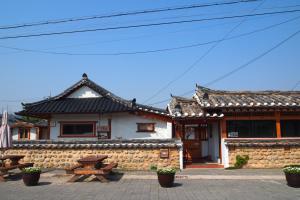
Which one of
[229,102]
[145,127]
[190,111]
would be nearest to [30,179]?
[145,127]

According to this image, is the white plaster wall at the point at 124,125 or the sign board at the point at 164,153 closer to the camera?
the sign board at the point at 164,153

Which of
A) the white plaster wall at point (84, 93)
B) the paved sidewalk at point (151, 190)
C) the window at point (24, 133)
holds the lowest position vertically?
the paved sidewalk at point (151, 190)

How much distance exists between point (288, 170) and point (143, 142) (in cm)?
695

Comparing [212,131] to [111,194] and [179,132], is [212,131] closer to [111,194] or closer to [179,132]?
[179,132]

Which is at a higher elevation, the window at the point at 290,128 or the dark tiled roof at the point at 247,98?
the dark tiled roof at the point at 247,98

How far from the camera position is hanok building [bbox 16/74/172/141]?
18406 millimetres

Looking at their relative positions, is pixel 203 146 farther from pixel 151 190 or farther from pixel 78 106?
pixel 151 190

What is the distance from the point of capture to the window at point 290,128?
53.6ft

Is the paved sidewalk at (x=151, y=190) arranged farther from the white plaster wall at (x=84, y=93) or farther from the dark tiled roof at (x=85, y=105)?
the white plaster wall at (x=84, y=93)

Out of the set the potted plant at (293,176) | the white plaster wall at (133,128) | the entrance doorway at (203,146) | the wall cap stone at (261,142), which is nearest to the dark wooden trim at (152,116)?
the white plaster wall at (133,128)

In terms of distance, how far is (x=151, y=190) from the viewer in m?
10.2

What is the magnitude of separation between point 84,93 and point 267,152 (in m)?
12.0

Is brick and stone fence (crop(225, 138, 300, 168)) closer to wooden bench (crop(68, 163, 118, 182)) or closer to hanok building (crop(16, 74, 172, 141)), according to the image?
hanok building (crop(16, 74, 172, 141))

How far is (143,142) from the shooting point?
49.9 feet
